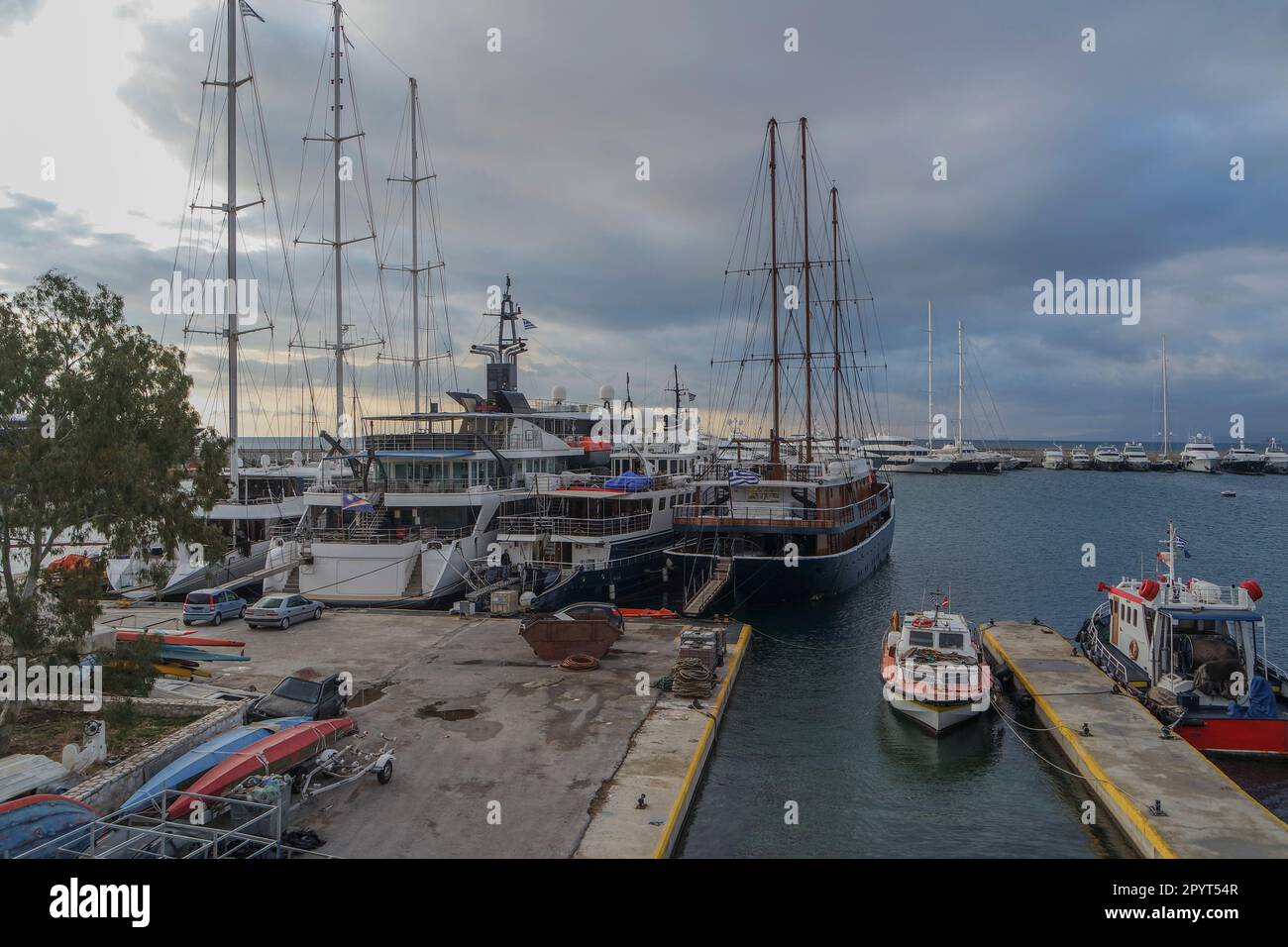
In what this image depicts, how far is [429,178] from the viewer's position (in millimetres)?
53656

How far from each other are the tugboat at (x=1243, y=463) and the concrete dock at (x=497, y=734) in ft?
599

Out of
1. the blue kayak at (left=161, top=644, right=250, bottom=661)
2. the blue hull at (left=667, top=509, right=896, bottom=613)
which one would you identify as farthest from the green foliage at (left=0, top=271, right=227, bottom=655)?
the blue hull at (left=667, top=509, right=896, bottom=613)

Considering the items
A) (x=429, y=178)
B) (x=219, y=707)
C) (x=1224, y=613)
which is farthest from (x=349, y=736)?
(x=429, y=178)

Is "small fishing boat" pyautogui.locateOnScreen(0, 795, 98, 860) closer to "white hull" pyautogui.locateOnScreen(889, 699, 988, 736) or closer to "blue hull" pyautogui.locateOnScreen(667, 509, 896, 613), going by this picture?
"white hull" pyautogui.locateOnScreen(889, 699, 988, 736)

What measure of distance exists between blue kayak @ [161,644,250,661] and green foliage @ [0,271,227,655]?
914 cm

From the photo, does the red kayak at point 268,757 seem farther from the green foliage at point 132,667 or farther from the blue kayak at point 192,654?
the blue kayak at point 192,654

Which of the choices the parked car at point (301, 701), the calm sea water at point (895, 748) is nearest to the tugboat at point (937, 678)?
the calm sea water at point (895, 748)

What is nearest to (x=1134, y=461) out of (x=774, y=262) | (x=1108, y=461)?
(x=1108, y=461)

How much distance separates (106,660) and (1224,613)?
86.3ft

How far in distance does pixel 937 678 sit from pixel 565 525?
2056cm

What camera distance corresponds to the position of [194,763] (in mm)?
13391
